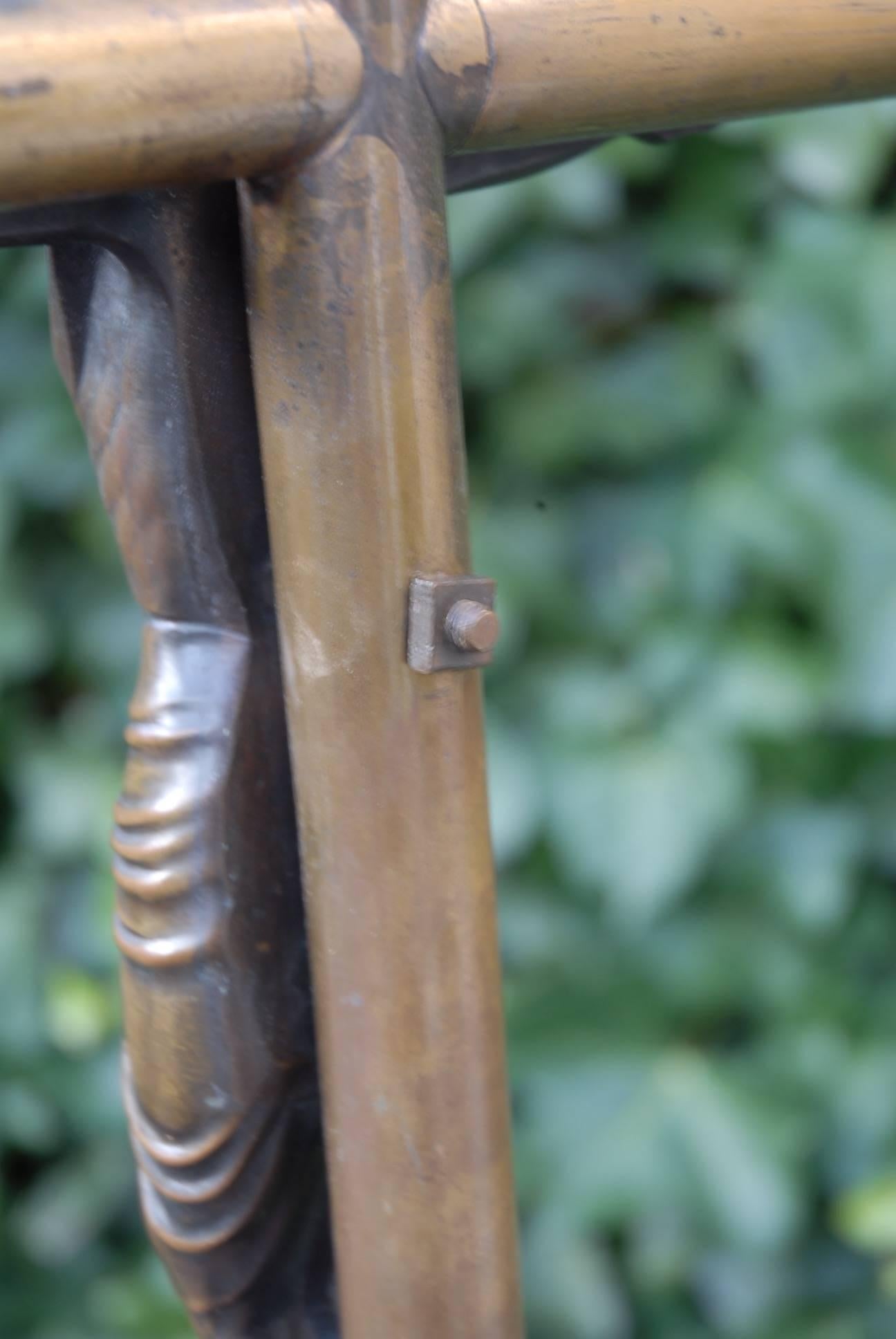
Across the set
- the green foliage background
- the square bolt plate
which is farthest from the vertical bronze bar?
the green foliage background

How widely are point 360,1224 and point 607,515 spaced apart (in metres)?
0.51

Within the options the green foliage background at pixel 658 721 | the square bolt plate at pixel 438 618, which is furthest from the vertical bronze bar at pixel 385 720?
the green foliage background at pixel 658 721

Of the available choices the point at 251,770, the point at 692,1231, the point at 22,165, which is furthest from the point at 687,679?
the point at 22,165

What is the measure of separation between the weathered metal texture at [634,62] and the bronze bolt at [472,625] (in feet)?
0.29

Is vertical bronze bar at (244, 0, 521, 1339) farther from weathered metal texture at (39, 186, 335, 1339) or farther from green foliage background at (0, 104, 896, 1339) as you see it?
green foliage background at (0, 104, 896, 1339)

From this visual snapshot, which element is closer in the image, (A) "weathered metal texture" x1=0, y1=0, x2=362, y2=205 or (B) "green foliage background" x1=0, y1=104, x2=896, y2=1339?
(A) "weathered metal texture" x1=0, y1=0, x2=362, y2=205

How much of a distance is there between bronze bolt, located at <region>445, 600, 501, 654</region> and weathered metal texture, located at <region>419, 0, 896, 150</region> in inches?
3.4

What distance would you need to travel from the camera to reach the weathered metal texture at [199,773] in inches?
12.4

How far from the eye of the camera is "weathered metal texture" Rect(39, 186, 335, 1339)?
12.4 inches

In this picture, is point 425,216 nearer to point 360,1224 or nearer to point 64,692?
point 360,1224

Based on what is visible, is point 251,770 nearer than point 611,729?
Yes

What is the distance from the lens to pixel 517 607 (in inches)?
29.7

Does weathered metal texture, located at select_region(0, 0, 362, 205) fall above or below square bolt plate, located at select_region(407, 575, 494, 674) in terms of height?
above

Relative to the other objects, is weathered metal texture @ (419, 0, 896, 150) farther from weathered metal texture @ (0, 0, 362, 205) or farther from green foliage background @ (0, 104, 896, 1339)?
green foliage background @ (0, 104, 896, 1339)
